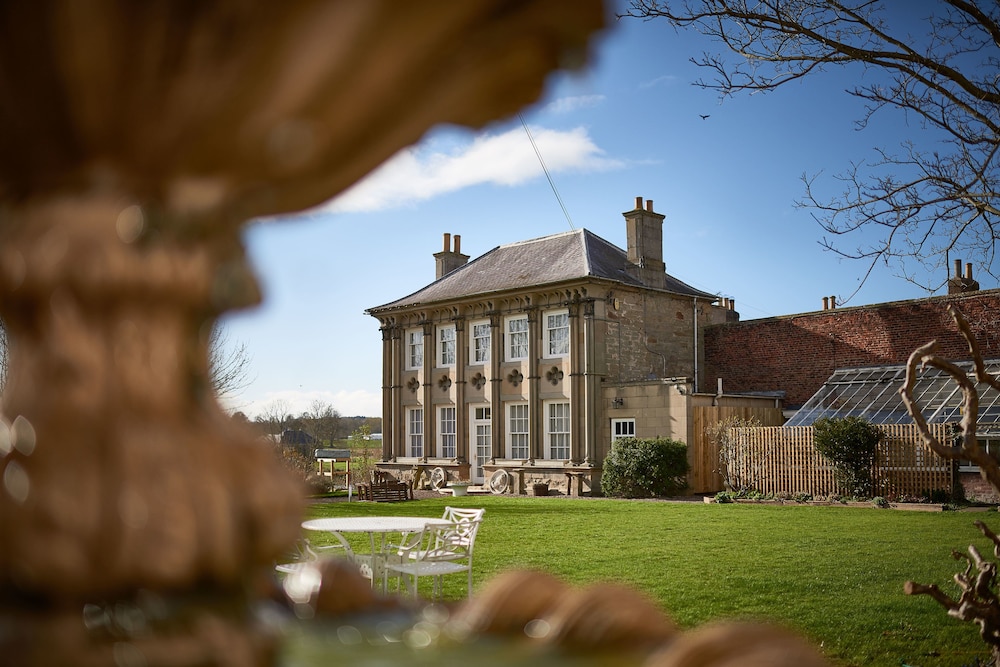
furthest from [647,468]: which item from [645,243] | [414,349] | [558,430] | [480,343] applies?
[414,349]

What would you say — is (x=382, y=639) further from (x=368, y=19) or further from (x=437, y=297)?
(x=437, y=297)

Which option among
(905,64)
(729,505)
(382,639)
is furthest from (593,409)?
(382,639)

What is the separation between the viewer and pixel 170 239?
830 millimetres

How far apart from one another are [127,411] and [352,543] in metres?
12.9

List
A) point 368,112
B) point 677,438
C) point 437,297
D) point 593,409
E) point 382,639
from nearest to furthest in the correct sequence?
point 368,112 → point 382,639 → point 677,438 → point 593,409 → point 437,297

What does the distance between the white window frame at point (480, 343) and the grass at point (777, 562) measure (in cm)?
1049

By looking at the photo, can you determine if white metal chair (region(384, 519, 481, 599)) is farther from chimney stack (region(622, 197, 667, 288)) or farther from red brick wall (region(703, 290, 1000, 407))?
chimney stack (region(622, 197, 667, 288))

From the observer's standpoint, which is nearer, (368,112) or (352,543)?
(368,112)

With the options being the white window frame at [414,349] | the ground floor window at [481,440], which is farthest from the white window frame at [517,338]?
the white window frame at [414,349]

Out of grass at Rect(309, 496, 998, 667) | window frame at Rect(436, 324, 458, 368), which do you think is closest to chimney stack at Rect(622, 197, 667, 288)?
window frame at Rect(436, 324, 458, 368)

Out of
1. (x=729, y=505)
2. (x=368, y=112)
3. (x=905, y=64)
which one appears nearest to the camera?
(x=368, y=112)

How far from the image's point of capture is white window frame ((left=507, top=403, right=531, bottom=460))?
1061 inches

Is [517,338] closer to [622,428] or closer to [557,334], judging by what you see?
[557,334]

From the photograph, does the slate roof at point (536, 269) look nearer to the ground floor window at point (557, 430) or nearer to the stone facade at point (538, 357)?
the stone facade at point (538, 357)
